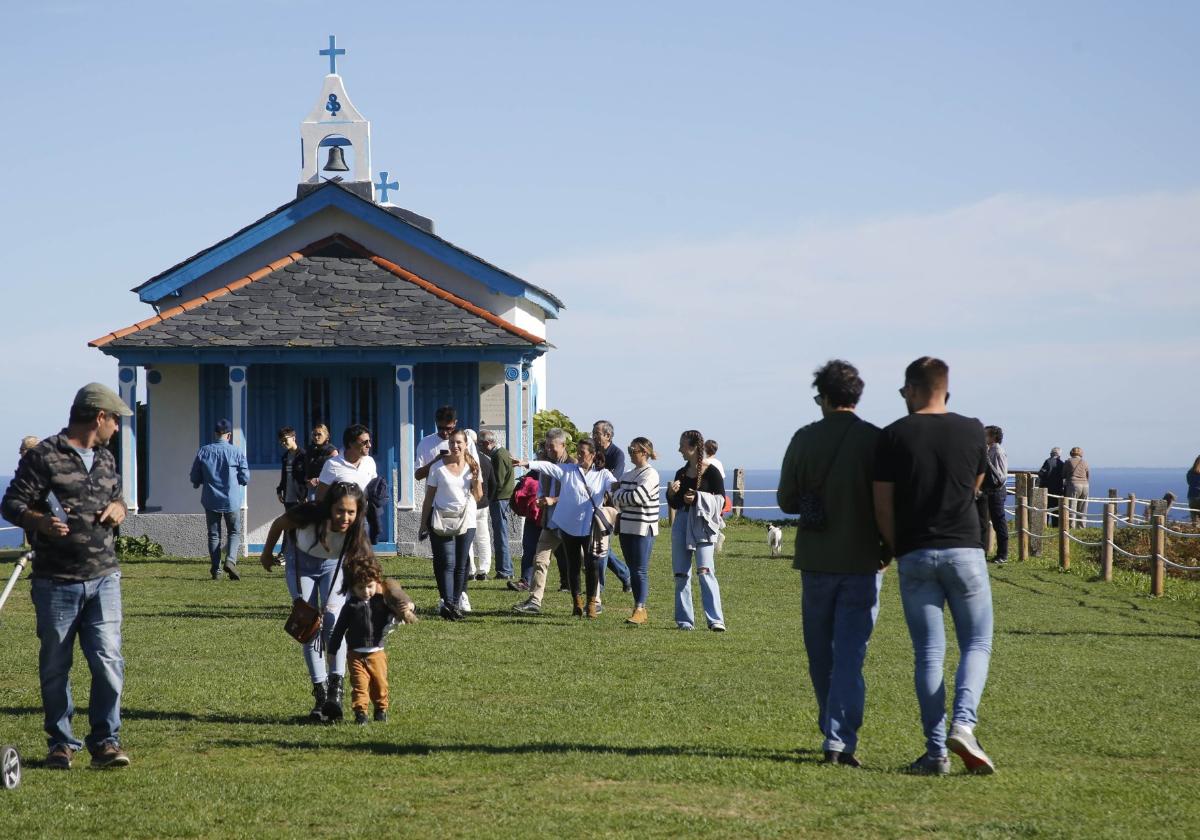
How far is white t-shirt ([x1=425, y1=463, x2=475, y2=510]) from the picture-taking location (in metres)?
13.8

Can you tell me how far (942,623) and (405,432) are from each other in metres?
15.3

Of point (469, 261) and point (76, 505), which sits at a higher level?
point (469, 261)

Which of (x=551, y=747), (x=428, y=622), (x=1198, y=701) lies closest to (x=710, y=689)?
(x=551, y=747)

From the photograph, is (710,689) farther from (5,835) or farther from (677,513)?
(5,835)

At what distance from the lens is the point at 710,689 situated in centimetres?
1039

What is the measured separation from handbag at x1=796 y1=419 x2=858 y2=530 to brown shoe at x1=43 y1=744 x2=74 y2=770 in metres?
3.87

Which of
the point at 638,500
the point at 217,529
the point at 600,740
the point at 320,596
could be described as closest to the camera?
the point at 600,740

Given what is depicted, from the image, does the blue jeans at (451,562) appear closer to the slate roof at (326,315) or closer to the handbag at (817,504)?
the handbag at (817,504)

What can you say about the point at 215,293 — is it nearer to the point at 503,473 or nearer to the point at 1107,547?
the point at 503,473

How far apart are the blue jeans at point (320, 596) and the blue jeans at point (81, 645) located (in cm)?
159

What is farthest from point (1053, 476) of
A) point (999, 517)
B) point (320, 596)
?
point (320, 596)

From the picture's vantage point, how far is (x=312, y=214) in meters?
24.7

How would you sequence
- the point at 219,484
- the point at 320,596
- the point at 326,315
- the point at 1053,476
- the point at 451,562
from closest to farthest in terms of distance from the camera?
1. the point at 320,596
2. the point at 451,562
3. the point at 219,484
4. the point at 326,315
5. the point at 1053,476

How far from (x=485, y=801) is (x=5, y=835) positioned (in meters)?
2.04
